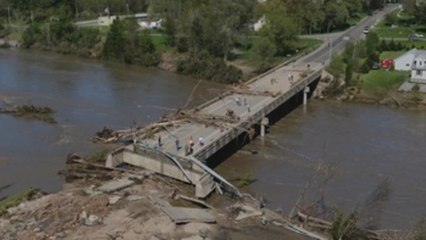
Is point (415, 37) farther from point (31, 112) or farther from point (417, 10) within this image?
point (31, 112)

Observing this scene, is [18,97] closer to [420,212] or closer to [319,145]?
[319,145]

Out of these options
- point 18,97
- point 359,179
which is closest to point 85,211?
point 359,179

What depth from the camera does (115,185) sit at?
1270 inches

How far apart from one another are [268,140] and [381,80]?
784 inches

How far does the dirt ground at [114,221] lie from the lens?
89.1 ft

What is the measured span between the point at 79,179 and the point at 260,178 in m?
10.1

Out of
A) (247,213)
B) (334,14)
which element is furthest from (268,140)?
(334,14)

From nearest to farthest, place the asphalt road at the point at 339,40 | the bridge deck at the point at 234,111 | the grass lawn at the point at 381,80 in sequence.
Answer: the bridge deck at the point at 234,111, the grass lawn at the point at 381,80, the asphalt road at the point at 339,40

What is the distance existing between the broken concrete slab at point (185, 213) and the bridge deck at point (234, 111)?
13.8ft

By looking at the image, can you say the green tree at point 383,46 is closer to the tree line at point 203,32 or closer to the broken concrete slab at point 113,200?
the tree line at point 203,32

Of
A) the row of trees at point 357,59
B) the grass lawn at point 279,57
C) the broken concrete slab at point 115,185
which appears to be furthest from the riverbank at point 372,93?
the broken concrete slab at point 115,185

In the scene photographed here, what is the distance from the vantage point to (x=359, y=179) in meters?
37.3

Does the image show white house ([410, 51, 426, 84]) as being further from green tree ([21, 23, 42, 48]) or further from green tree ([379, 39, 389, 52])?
green tree ([21, 23, 42, 48])

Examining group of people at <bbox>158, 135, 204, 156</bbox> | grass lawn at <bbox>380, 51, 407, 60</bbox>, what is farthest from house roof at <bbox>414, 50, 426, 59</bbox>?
group of people at <bbox>158, 135, 204, 156</bbox>
